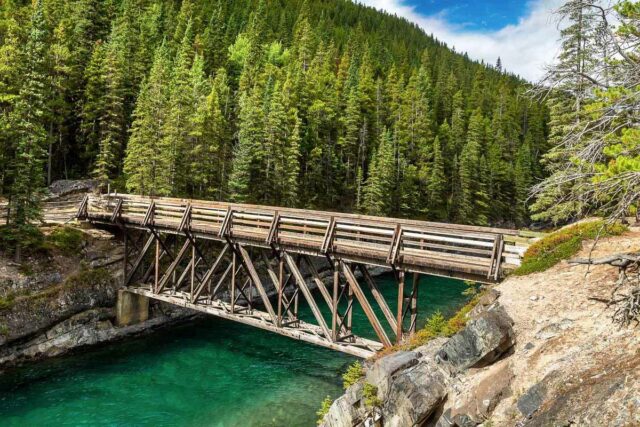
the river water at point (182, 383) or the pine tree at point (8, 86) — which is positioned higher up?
the pine tree at point (8, 86)

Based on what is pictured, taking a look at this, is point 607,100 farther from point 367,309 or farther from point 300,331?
point 300,331

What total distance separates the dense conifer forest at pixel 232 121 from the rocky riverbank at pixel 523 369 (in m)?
19.9

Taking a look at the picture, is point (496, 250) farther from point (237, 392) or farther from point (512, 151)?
point (512, 151)

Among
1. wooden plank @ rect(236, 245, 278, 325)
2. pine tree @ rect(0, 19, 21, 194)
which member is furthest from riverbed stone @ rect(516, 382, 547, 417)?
pine tree @ rect(0, 19, 21, 194)

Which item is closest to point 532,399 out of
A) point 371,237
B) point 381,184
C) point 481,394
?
point 481,394

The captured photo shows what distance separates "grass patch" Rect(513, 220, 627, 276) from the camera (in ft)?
36.2

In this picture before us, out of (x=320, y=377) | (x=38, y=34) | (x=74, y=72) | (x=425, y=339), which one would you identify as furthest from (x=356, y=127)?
(x=425, y=339)

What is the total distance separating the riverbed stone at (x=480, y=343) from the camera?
28.4 feet

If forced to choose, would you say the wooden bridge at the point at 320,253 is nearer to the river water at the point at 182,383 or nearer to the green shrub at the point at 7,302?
the river water at the point at 182,383

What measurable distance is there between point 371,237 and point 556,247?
5438 millimetres

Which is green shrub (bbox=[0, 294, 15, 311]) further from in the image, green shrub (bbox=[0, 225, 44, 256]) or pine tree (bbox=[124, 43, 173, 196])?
pine tree (bbox=[124, 43, 173, 196])

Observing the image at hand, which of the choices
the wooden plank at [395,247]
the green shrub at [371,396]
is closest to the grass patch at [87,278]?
the wooden plank at [395,247]

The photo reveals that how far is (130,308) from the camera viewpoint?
2209cm

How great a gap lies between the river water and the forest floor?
8.67 metres
